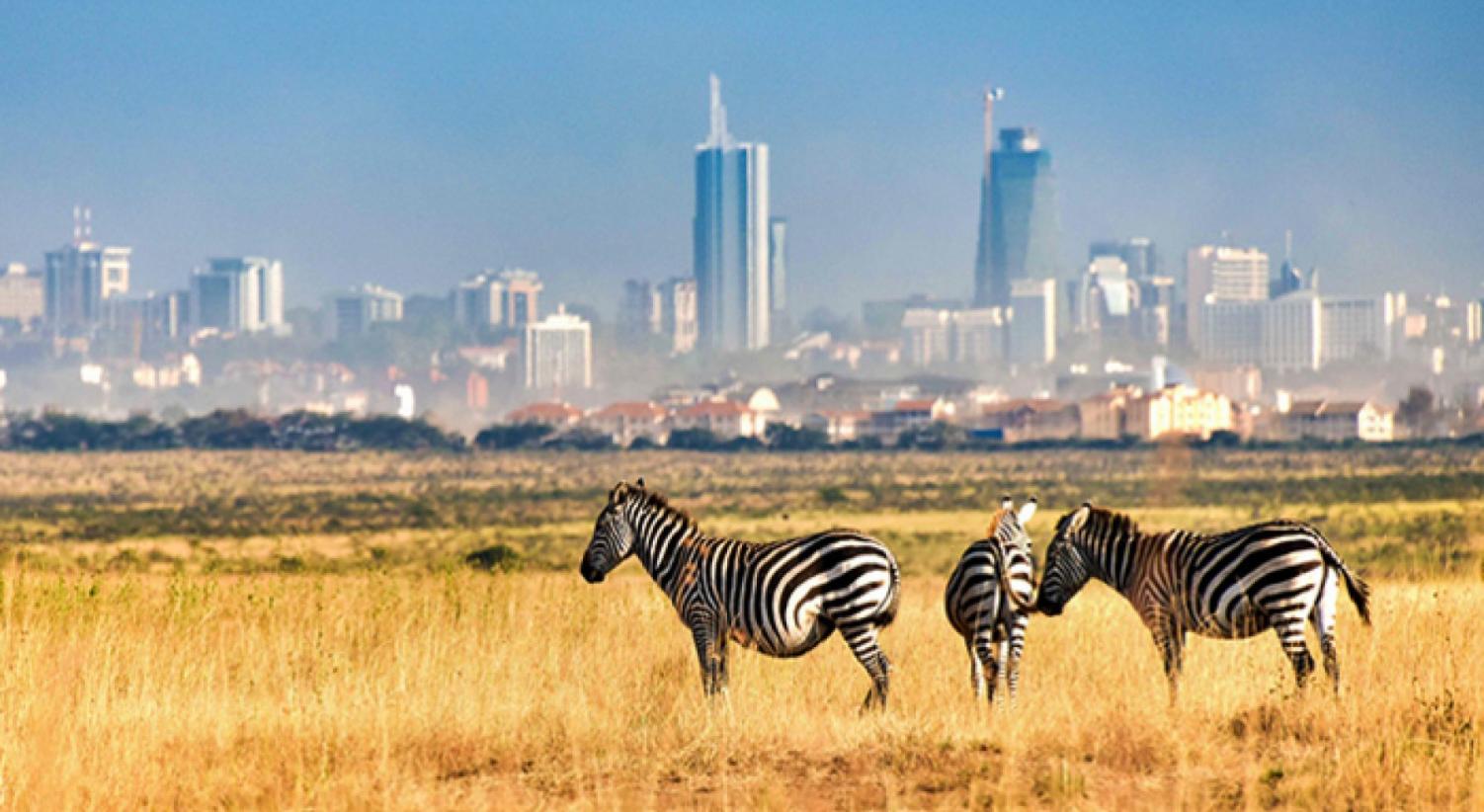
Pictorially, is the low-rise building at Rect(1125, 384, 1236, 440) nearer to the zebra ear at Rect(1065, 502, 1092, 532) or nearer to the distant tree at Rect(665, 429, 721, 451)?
the distant tree at Rect(665, 429, 721, 451)

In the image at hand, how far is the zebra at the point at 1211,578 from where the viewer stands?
480 inches

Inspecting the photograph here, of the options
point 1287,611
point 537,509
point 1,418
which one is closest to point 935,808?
point 1287,611

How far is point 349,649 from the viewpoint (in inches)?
587

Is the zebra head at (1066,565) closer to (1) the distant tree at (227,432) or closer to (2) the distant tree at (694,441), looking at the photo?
(2) the distant tree at (694,441)

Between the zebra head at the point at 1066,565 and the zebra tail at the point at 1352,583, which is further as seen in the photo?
the zebra head at the point at 1066,565

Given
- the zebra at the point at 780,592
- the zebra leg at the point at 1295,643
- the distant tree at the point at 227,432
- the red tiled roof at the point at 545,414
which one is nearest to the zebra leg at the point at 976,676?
the zebra at the point at 780,592

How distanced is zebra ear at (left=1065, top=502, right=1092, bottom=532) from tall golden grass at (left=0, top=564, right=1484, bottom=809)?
0.98m

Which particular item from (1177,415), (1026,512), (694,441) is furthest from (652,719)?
(1177,415)

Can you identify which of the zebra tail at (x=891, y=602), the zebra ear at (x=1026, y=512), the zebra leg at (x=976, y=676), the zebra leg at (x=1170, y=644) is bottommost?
the zebra leg at (x=976, y=676)

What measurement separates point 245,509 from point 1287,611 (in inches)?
2260

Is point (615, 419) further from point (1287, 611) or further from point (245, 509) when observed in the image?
point (1287, 611)

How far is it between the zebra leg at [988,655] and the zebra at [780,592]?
51 cm

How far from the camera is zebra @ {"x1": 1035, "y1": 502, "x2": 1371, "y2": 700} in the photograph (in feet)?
40.0

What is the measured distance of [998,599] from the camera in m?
12.3
